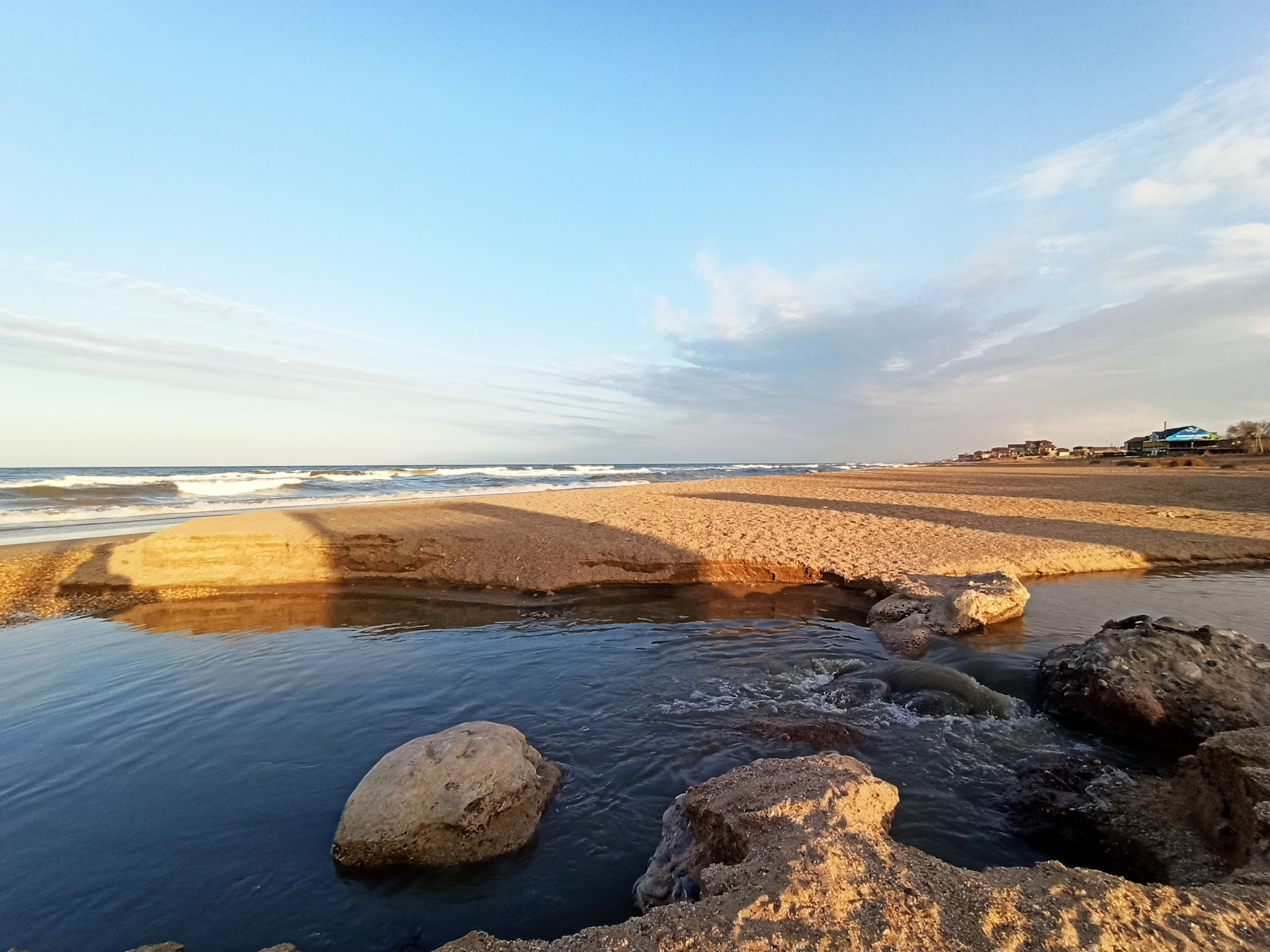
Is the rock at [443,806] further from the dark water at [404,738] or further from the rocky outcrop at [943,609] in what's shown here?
the rocky outcrop at [943,609]

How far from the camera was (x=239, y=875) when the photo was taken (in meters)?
3.68

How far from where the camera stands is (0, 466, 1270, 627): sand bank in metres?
10.9

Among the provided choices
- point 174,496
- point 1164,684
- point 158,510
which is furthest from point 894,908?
point 174,496

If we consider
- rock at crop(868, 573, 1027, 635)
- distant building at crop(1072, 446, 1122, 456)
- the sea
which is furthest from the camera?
distant building at crop(1072, 446, 1122, 456)

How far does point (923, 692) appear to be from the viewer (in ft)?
18.5

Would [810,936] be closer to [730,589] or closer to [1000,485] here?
[730,589]

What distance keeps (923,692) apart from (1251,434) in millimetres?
51499

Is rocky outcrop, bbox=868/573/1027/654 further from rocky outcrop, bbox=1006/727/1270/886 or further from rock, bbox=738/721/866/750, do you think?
rocky outcrop, bbox=1006/727/1270/886

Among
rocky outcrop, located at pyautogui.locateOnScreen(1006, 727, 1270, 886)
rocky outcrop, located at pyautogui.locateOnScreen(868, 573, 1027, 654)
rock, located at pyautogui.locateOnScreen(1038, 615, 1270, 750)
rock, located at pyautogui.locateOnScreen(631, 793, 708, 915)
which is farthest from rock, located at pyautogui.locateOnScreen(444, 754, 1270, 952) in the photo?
rocky outcrop, located at pyautogui.locateOnScreen(868, 573, 1027, 654)

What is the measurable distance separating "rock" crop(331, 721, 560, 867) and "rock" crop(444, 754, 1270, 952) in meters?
1.37

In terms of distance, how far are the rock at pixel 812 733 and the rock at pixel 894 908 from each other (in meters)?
2.22

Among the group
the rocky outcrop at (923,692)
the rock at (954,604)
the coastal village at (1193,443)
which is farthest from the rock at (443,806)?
the coastal village at (1193,443)

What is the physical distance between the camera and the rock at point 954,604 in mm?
7777

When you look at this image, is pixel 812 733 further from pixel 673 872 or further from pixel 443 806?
pixel 443 806
